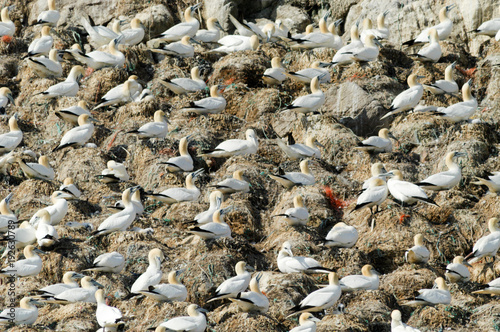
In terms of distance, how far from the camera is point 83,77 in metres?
26.6

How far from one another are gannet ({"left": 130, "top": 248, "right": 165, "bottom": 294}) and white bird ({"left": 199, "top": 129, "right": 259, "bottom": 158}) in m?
4.50

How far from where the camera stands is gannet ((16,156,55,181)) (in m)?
21.8

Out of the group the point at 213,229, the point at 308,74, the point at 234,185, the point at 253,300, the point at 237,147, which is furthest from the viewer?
the point at 308,74

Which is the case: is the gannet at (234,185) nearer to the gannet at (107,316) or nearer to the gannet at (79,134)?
the gannet at (79,134)

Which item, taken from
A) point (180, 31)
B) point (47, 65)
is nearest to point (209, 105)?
point (180, 31)

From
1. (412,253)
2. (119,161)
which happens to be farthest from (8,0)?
(412,253)

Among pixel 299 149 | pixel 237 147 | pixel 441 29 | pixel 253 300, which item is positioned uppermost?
pixel 441 29

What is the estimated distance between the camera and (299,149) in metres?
22.4

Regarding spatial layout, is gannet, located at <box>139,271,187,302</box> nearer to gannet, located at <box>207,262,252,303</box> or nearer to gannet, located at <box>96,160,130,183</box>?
gannet, located at <box>207,262,252,303</box>

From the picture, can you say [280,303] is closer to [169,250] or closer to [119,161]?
[169,250]

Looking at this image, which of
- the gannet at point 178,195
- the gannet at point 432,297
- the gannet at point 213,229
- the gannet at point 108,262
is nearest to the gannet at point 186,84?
the gannet at point 178,195

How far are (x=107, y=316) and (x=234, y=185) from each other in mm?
5127

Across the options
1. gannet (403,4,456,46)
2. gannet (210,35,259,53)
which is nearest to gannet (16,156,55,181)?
gannet (210,35,259,53)

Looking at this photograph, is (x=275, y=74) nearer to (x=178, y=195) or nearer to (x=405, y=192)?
(x=178, y=195)
